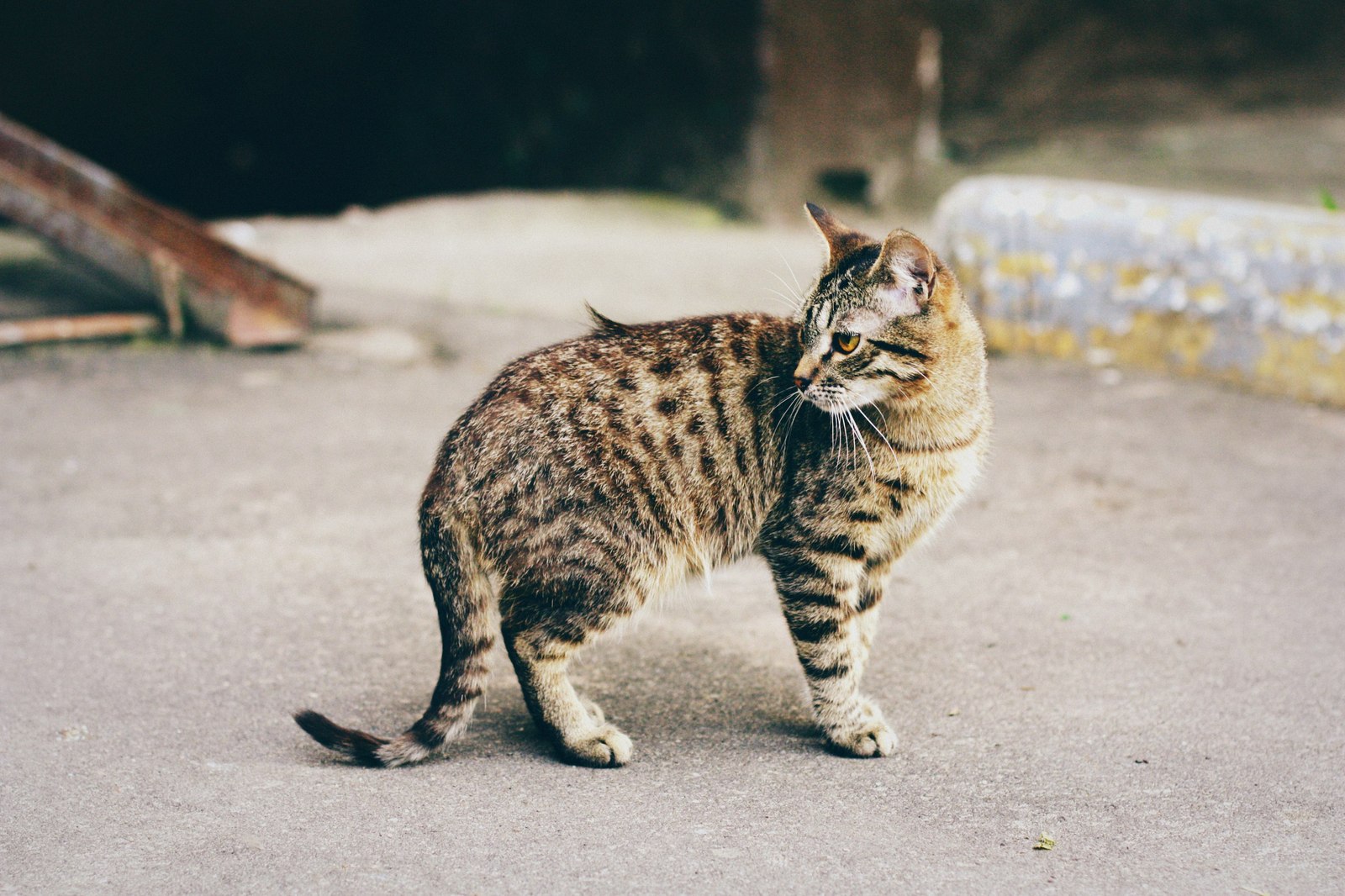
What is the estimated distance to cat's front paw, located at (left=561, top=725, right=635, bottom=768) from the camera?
9.77ft

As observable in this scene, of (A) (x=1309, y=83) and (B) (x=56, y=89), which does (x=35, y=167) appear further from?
(A) (x=1309, y=83)

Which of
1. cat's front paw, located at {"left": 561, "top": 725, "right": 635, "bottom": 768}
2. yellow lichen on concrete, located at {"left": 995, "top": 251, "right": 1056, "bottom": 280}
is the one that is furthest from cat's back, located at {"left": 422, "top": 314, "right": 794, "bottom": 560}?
yellow lichen on concrete, located at {"left": 995, "top": 251, "right": 1056, "bottom": 280}

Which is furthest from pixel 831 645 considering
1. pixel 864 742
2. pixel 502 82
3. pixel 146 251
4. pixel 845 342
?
pixel 502 82

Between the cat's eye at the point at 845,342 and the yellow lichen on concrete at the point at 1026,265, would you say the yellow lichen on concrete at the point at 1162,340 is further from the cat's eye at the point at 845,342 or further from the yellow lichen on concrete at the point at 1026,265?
the cat's eye at the point at 845,342

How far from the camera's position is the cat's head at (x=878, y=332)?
305 centimetres

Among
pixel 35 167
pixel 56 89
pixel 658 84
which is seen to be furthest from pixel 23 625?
pixel 56 89

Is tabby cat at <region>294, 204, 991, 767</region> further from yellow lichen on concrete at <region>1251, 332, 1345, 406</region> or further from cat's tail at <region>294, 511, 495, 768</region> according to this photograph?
yellow lichen on concrete at <region>1251, 332, 1345, 406</region>

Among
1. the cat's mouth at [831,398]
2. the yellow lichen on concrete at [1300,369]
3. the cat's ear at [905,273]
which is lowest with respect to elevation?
the yellow lichen on concrete at [1300,369]

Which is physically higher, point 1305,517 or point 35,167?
point 35,167

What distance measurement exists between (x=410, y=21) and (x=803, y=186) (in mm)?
3536

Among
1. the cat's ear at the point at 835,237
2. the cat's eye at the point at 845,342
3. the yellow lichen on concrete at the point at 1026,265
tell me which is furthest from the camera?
the yellow lichen on concrete at the point at 1026,265

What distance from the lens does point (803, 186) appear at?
8.97 meters

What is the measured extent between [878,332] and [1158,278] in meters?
3.04

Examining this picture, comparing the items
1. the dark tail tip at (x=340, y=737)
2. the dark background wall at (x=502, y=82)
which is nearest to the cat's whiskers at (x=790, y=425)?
the dark tail tip at (x=340, y=737)
